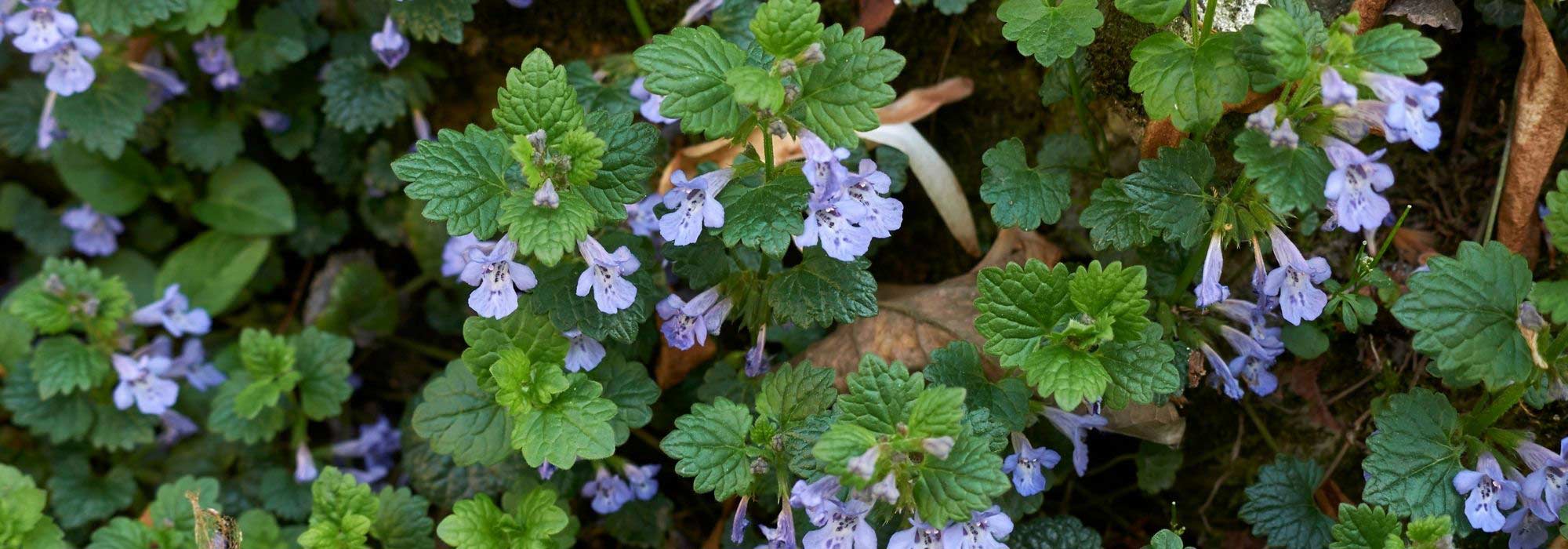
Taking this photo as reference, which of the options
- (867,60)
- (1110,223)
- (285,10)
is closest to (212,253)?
(285,10)

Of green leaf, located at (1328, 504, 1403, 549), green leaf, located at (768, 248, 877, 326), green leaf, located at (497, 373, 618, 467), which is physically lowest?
green leaf, located at (1328, 504, 1403, 549)

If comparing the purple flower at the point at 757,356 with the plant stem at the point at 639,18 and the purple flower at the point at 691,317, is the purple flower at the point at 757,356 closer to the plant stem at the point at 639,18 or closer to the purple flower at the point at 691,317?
the purple flower at the point at 691,317

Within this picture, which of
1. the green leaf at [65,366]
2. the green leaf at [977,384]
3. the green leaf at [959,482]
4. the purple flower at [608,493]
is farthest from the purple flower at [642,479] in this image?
the green leaf at [65,366]

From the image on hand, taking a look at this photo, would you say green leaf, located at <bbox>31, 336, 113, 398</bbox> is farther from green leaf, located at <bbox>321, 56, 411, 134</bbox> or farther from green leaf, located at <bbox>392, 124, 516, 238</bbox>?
green leaf, located at <bbox>392, 124, 516, 238</bbox>

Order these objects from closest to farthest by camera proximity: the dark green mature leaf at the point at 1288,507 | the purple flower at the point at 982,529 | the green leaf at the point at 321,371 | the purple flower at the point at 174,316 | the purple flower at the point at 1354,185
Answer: the purple flower at the point at 1354,185, the purple flower at the point at 982,529, the dark green mature leaf at the point at 1288,507, the green leaf at the point at 321,371, the purple flower at the point at 174,316

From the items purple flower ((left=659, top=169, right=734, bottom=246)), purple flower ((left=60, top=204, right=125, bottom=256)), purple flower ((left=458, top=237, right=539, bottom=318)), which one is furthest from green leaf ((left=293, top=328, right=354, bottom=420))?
purple flower ((left=659, top=169, right=734, bottom=246))

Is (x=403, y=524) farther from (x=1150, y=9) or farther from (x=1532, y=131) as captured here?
(x=1532, y=131)

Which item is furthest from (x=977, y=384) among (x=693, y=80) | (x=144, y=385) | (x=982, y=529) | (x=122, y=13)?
(x=122, y=13)
